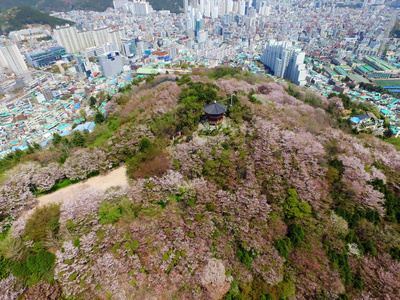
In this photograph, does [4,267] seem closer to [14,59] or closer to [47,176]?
[47,176]

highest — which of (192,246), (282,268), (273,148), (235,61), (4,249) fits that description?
(273,148)

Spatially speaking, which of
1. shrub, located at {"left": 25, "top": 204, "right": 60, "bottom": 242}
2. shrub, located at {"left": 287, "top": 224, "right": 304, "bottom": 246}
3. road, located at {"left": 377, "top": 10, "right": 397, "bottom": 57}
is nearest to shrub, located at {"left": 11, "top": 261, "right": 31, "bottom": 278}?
shrub, located at {"left": 25, "top": 204, "right": 60, "bottom": 242}

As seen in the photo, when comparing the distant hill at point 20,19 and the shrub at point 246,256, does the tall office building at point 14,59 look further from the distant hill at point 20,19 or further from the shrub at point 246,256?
the shrub at point 246,256

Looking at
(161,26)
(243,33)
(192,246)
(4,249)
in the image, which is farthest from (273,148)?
(161,26)

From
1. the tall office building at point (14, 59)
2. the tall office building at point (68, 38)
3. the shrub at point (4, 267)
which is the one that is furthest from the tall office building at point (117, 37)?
the shrub at point (4, 267)

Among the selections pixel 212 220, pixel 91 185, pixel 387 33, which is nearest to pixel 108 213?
pixel 91 185

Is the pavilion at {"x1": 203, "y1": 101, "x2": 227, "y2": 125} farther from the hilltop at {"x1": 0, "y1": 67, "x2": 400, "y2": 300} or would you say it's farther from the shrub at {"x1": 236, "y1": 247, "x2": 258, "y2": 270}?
the shrub at {"x1": 236, "y1": 247, "x2": 258, "y2": 270}

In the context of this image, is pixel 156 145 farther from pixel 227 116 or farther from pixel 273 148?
pixel 273 148

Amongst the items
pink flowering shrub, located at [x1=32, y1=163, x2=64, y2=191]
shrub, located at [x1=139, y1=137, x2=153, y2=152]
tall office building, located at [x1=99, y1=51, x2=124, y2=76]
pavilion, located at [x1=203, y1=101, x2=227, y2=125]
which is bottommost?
tall office building, located at [x1=99, y1=51, x2=124, y2=76]
